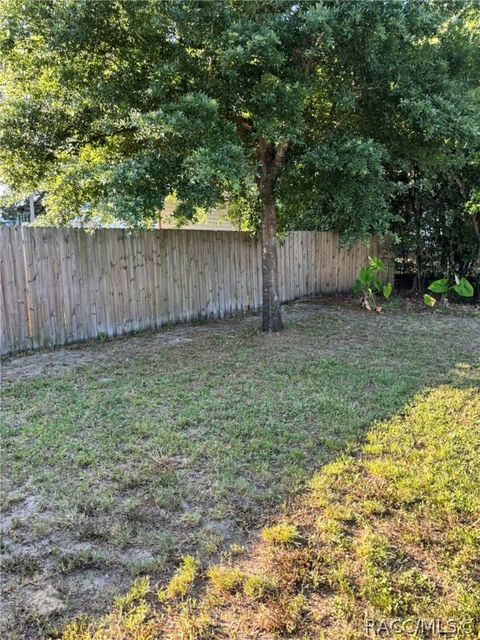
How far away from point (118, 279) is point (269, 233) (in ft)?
7.26

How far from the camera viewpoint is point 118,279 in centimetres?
655

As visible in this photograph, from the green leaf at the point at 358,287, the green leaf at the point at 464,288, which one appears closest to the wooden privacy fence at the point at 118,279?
the green leaf at the point at 358,287

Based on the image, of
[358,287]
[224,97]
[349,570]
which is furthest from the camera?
[358,287]

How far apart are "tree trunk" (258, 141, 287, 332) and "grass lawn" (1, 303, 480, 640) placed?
44 centimetres

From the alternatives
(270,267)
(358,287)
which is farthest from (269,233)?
(358,287)

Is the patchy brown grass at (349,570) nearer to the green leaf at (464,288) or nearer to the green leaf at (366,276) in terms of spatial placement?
the green leaf at (366,276)

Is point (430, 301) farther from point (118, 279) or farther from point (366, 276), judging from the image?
point (118, 279)

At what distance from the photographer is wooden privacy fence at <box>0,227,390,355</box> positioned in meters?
5.57

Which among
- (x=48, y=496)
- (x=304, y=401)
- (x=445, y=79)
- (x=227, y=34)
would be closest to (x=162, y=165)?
(x=227, y=34)

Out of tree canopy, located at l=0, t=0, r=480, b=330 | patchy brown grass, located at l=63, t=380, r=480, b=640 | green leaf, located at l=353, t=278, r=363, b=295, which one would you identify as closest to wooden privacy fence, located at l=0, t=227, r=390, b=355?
tree canopy, located at l=0, t=0, r=480, b=330

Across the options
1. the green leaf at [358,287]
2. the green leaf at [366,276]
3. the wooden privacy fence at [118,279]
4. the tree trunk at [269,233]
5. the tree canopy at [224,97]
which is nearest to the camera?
the tree canopy at [224,97]

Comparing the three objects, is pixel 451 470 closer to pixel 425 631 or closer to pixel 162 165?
pixel 425 631

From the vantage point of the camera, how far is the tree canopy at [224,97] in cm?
473

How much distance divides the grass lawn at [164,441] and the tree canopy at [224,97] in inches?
66.3
